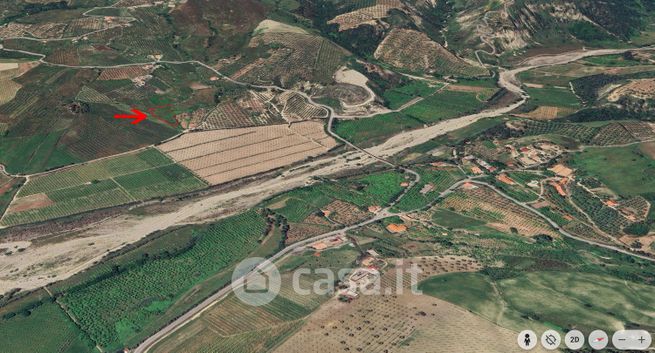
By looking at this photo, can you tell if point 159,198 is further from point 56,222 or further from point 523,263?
point 523,263

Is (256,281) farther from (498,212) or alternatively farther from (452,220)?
(498,212)

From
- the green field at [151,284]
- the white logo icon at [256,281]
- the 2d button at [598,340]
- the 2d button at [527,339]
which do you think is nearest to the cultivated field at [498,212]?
the 2d button at [598,340]

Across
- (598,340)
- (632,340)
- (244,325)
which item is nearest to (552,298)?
(598,340)

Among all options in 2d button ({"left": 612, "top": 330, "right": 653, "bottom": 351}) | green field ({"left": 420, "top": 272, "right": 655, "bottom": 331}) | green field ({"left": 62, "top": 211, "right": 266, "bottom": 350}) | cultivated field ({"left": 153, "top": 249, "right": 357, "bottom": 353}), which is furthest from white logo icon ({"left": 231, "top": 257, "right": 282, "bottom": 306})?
2d button ({"left": 612, "top": 330, "right": 653, "bottom": 351})

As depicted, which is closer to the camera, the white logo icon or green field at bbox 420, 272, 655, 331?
green field at bbox 420, 272, 655, 331

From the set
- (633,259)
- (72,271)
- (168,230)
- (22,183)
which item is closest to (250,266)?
(168,230)

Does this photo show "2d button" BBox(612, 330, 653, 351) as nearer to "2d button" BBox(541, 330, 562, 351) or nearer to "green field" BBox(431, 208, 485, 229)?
"2d button" BBox(541, 330, 562, 351)

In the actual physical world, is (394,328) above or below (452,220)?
above
